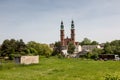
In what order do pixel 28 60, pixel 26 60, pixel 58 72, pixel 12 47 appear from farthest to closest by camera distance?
pixel 12 47 < pixel 28 60 < pixel 26 60 < pixel 58 72

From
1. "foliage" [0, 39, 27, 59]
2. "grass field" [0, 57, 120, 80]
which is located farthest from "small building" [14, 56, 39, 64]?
"foliage" [0, 39, 27, 59]

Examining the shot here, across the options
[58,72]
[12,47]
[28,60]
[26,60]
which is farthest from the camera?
[12,47]

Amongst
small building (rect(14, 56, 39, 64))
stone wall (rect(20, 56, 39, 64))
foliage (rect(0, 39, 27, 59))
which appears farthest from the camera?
foliage (rect(0, 39, 27, 59))

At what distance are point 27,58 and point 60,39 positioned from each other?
3197 inches

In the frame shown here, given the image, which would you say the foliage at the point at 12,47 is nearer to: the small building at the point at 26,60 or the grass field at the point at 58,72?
the small building at the point at 26,60

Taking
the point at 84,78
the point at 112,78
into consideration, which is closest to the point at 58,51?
the point at 84,78

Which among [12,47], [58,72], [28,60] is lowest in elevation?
[58,72]

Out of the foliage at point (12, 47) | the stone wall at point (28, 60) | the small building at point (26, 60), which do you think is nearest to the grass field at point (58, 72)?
the small building at point (26, 60)

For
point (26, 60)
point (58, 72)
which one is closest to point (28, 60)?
point (26, 60)

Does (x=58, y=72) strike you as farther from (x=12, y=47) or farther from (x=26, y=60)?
(x=12, y=47)

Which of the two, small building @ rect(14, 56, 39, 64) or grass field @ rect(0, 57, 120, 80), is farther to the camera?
small building @ rect(14, 56, 39, 64)

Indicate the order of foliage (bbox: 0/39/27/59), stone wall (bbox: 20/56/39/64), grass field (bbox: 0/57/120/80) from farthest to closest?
foliage (bbox: 0/39/27/59), stone wall (bbox: 20/56/39/64), grass field (bbox: 0/57/120/80)

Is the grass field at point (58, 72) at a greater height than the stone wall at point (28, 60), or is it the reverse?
the stone wall at point (28, 60)

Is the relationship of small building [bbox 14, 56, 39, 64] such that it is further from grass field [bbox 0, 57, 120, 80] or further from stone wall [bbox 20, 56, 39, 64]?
grass field [bbox 0, 57, 120, 80]
